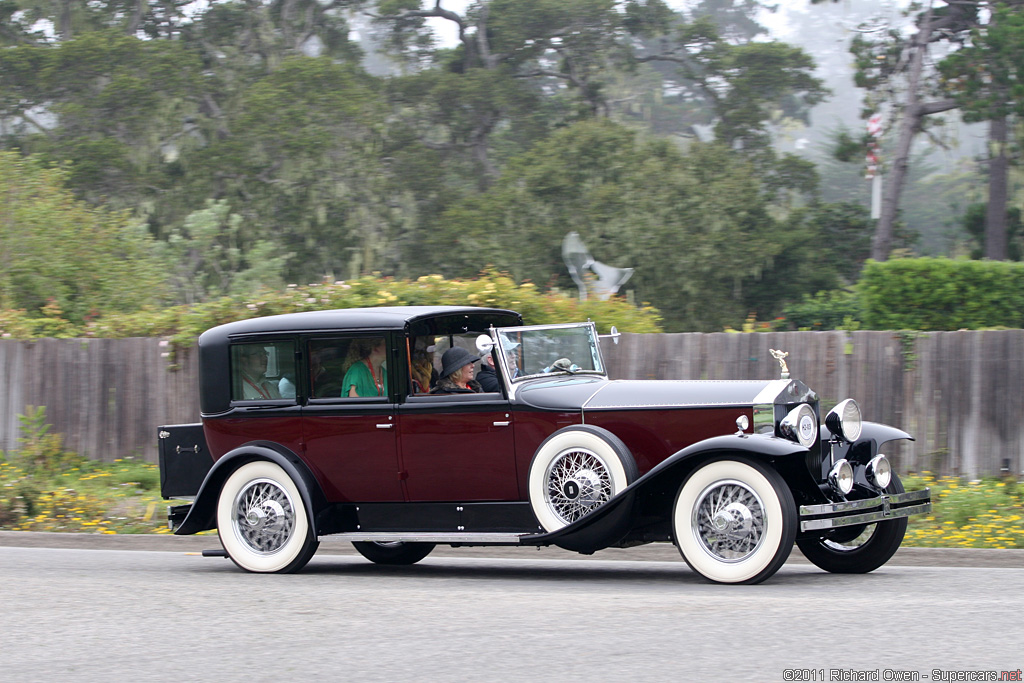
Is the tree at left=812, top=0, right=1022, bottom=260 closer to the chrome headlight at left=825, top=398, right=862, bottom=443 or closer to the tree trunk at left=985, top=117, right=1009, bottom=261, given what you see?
the tree trunk at left=985, top=117, right=1009, bottom=261

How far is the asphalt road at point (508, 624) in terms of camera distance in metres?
4.93

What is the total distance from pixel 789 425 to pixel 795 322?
19056 millimetres

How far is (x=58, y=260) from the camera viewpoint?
675 inches

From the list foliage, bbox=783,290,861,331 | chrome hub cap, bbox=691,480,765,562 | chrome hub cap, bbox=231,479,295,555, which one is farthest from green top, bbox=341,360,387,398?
foliage, bbox=783,290,861,331

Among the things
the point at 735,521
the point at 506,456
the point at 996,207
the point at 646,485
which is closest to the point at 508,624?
the point at 646,485

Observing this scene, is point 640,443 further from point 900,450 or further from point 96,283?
point 96,283

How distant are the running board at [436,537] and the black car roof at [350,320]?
1453 mm

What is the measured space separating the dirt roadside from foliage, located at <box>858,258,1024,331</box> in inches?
292

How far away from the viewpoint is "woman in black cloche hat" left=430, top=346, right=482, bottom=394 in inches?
325

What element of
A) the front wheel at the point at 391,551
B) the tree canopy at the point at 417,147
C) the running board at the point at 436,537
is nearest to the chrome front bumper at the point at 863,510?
the running board at the point at 436,537

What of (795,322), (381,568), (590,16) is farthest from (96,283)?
(590,16)

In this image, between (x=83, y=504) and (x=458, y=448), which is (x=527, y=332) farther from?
(x=83, y=504)

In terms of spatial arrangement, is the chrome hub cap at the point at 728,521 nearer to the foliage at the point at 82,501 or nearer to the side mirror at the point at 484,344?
the side mirror at the point at 484,344

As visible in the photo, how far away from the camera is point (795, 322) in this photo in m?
25.6
